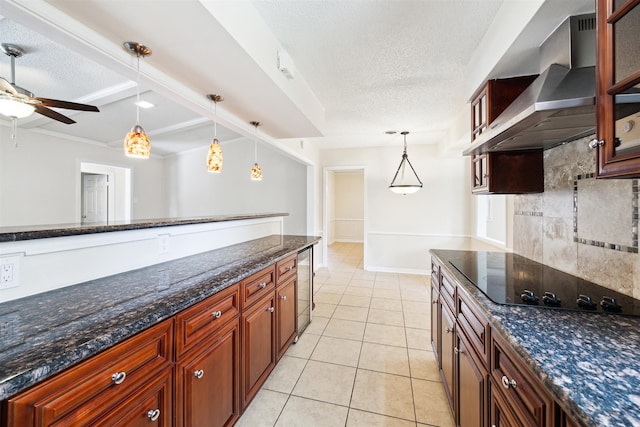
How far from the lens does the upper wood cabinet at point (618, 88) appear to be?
744mm

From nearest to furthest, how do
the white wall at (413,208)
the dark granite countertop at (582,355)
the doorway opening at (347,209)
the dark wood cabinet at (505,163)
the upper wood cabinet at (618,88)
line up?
the dark granite countertop at (582,355) < the upper wood cabinet at (618,88) < the dark wood cabinet at (505,163) < the white wall at (413,208) < the doorway opening at (347,209)

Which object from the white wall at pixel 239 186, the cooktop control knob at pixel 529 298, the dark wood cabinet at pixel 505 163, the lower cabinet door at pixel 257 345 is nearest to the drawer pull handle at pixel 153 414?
the lower cabinet door at pixel 257 345

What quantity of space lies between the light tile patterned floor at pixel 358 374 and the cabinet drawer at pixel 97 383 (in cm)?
104

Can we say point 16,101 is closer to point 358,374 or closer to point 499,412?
point 358,374

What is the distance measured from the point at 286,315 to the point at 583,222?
2.13 metres

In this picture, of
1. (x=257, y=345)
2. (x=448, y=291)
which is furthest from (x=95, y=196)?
(x=448, y=291)

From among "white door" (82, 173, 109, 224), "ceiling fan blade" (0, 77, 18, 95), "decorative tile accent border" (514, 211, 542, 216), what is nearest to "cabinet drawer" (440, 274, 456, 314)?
"decorative tile accent border" (514, 211, 542, 216)

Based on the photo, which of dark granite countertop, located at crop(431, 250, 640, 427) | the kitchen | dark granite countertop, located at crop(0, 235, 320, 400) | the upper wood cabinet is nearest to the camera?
dark granite countertop, located at crop(431, 250, 640, 427)

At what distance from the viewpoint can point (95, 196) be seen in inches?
220

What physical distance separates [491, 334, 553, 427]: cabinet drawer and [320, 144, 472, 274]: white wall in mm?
4242

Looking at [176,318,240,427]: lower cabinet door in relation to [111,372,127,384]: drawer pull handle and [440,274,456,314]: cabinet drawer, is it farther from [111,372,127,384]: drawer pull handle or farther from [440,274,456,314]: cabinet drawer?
[440,274,456,314]: cabinet drawer

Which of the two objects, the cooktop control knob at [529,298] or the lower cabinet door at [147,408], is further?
the cooktop control knob at [529,298]

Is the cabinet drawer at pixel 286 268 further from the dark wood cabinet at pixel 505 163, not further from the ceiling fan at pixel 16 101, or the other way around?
the ceiling fan at pixel 16 101

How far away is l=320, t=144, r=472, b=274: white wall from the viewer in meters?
4.82
